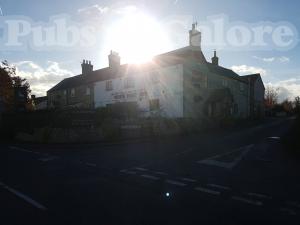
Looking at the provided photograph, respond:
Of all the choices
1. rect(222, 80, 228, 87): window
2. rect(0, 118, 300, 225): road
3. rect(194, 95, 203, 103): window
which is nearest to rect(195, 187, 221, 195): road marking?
rect(0, 118, 300, 225): road

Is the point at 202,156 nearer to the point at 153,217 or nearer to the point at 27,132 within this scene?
the point at 153,217

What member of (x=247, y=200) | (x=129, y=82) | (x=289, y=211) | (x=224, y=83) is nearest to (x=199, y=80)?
(x=129, y=82)

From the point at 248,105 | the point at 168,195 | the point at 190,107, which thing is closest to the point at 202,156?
the point at 168,195

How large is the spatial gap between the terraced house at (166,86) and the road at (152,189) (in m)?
19.1

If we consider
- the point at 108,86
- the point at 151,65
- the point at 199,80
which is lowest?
the point at 108,86

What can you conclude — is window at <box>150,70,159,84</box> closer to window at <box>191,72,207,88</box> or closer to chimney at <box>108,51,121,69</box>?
window at <box>191,72,207,88</box>

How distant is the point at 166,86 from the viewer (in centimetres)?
3272

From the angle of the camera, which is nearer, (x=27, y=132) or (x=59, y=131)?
(x=59, y=131)

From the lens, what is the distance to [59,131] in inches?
796

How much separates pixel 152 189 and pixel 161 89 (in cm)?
2548

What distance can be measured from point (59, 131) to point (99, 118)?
3573 mm

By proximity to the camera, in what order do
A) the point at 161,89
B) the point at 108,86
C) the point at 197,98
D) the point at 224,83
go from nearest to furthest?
the point at 161,89 < the point at 197,98 < the point at 108,86 < the point at 224,83

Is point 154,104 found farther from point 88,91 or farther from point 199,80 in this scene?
point 88,91

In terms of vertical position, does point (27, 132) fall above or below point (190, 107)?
below
